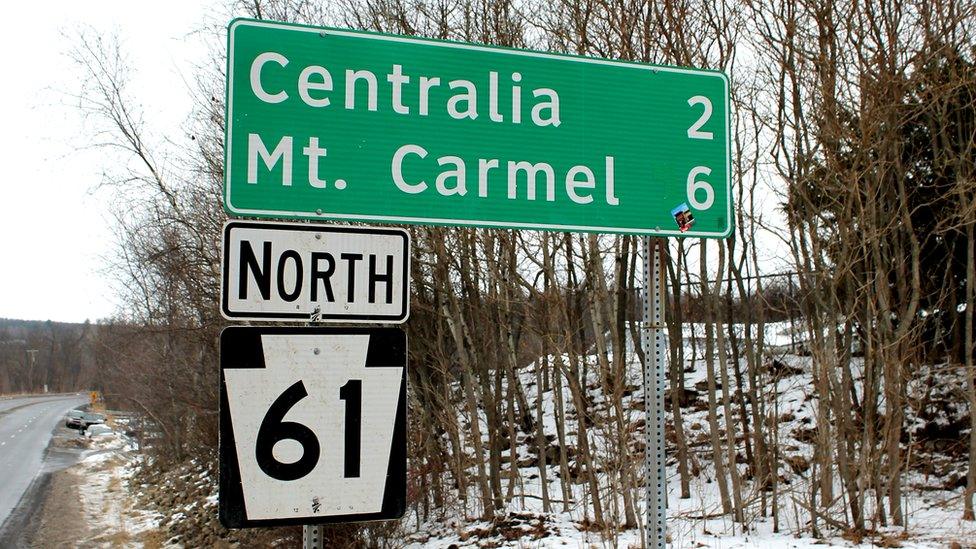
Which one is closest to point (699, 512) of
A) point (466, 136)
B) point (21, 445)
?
point (466, 136)

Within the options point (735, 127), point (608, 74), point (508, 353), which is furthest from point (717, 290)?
point (608, 74)

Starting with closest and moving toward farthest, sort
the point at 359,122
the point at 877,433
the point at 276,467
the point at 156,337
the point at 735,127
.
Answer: the point at 276,467, the point at 359,122, the point at 877,433, the point at 735,127, the point at 156,337

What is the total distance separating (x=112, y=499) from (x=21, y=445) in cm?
2007

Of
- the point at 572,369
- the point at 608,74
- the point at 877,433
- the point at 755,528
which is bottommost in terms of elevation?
the point at 755,528

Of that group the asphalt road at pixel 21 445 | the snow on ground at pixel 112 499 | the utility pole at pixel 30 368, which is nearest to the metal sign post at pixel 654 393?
the snow on ground at pixel 112 499

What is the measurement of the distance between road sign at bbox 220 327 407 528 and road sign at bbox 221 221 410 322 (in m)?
0.06

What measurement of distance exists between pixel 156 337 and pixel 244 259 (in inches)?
1019

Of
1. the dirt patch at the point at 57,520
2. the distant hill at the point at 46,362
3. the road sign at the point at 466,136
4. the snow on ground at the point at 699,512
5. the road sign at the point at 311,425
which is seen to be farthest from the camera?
the distant hill at the point at 46,362

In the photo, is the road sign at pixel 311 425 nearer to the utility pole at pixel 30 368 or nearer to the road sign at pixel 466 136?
the road sign at pixel 466 136

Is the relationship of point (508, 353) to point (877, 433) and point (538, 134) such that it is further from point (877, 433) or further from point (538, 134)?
point (538, 134)

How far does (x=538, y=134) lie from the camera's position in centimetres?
265

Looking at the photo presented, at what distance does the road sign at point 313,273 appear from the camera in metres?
2.16

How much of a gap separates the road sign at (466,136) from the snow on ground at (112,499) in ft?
60.9

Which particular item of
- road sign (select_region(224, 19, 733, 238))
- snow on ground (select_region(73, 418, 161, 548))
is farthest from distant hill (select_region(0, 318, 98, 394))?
road sign (select_region(224, 19, 733, 238))
